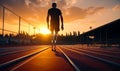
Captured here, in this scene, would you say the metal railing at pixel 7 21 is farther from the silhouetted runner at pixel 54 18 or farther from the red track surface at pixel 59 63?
the red track surface at pixel 59 63

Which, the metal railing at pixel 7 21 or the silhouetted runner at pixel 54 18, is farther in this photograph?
the metal railing at pixel 7 21

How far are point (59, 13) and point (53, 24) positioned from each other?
0.91 meters

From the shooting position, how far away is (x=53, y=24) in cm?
1539

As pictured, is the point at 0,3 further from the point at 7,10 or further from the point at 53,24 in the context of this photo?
the point at 53,24

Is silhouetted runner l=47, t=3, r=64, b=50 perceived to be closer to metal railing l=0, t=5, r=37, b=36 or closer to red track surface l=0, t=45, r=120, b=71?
red track surface l=0, t=45, r=120, b=71

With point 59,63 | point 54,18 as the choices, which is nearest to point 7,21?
point 54,18

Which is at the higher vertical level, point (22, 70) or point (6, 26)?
point (6, 26)

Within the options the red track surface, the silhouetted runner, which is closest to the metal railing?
the silhouetted runner

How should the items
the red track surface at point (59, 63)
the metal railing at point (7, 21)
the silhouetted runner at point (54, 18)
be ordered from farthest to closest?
the metal railing at point (7, 21) → the silhouetted runner at point (54, 18) → the red track surface at point (59, 63)

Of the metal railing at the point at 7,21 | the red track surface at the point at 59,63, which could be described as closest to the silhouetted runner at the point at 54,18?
the red track surface at the point at 59,63

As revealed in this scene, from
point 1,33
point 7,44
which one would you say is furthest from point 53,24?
point 7,44

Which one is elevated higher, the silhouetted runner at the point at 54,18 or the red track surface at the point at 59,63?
the silhouetted runner at the point at 54,18

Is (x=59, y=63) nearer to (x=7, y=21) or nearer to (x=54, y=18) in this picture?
(x=54, y=18)

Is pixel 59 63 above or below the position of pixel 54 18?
below
